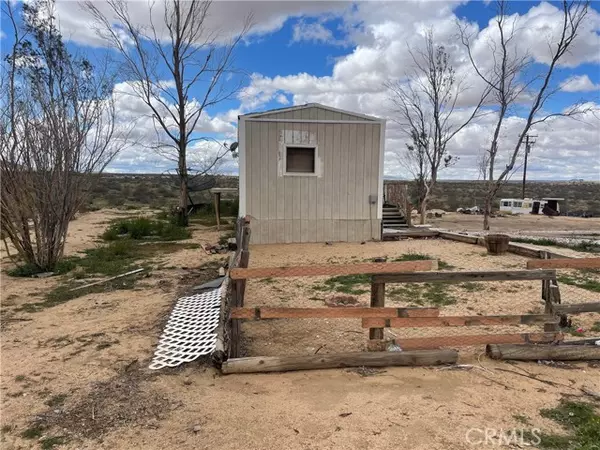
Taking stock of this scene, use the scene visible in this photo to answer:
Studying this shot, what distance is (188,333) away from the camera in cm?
470

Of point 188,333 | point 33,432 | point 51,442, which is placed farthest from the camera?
point 188,333

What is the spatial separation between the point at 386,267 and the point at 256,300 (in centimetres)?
289

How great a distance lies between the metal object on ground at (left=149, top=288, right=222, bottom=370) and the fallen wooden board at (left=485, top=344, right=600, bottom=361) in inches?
106

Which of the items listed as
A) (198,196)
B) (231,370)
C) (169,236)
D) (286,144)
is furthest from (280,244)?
(198,196)

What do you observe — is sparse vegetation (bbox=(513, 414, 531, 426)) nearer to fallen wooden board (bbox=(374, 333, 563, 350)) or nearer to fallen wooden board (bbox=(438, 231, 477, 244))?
fallen wooden board (bbox=(374, 333, 563, 350))

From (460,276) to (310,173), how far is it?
7705 mm

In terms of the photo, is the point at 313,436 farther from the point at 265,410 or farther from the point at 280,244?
the point at 280,244

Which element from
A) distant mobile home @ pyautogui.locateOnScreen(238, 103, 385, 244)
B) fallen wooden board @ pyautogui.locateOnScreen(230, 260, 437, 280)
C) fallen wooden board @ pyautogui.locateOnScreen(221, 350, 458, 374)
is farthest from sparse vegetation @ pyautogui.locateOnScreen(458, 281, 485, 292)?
distant mobile home @ pyautogui.locateOnScreen(238, 103, 385, 244)

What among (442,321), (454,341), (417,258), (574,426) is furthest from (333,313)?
(417,258)

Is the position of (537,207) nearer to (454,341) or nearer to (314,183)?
(314,183)

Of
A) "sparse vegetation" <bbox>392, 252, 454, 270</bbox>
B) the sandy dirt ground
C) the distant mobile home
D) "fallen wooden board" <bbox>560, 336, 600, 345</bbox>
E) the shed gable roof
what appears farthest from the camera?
the distant mobile home

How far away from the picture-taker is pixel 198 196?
100 feet

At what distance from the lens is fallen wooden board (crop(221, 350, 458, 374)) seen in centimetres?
376

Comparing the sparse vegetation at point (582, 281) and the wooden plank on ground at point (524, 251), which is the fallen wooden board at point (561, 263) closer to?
the sparse vegetation at point (582, 281)
